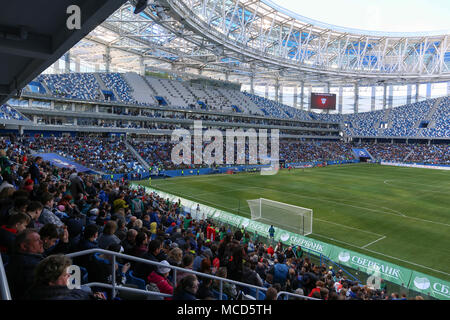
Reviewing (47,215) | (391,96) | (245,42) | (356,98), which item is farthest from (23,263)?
(391,96)

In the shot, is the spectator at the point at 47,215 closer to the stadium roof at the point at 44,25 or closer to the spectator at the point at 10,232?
the spectator at the point at 10,232

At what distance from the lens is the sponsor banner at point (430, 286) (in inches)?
453

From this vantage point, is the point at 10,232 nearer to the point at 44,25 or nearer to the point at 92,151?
the point at 44,25

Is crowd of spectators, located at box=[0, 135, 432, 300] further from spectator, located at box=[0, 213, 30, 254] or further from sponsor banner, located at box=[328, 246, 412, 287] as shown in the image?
sponsor banner, located at box=[328, 246, 412, 287]

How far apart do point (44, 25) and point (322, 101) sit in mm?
87060

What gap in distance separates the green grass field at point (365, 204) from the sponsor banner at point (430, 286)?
3.82m

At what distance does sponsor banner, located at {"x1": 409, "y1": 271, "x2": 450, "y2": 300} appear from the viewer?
11.5 m

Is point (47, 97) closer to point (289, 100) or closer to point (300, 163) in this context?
point (300, 163)

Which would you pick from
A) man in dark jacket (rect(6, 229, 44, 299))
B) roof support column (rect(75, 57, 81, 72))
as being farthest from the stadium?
roof support column (rect(75, 57, 81, 72))

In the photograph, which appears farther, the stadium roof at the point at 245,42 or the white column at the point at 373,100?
the white column at the point at 373,100

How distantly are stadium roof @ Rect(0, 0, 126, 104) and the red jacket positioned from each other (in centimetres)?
439

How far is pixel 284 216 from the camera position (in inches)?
894

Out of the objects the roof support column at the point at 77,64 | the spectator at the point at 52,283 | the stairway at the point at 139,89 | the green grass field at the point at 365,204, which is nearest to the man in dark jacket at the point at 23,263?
the spectator at the point at 52,283
